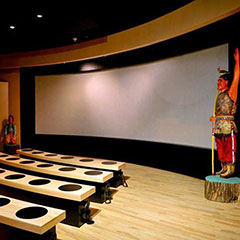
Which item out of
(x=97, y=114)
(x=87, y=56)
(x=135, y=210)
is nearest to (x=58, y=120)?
(x=97, y=114)

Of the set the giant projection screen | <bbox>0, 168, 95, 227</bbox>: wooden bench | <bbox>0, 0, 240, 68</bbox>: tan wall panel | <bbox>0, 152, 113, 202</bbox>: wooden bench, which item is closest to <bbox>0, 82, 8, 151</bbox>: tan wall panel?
<bbox>0, 0, 240, 68</bbox>: tan wall panel

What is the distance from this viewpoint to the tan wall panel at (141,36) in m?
3.38

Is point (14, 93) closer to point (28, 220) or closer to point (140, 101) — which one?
point (140, 101)

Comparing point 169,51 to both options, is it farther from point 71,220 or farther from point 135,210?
point 71,220

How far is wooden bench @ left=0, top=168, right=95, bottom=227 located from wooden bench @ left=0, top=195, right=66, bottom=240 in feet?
1.49

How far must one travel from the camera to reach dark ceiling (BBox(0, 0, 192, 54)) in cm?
412

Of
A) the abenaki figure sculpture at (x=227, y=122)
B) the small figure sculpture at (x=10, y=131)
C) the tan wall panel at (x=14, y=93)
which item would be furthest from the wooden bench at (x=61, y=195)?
the tan wall panel at (x=14, y=93)

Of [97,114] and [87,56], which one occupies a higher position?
[87,56]

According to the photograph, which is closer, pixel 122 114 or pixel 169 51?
pixel 169 51

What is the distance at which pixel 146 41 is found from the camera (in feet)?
15.4

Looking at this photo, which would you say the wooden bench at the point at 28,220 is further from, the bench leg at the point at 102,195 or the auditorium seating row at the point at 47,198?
the bench leg at the point at 102,195

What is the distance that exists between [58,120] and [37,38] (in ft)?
7.76

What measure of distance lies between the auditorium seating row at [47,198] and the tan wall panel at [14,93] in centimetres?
329

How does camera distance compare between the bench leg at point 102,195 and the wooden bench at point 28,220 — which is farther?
the bench leg at point 102,195
